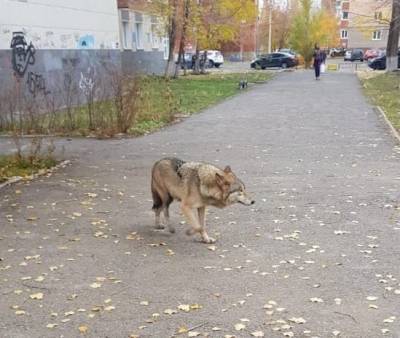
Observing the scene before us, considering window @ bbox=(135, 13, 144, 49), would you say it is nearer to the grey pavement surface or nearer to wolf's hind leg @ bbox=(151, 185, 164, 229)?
the grey pavement surface

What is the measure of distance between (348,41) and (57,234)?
97494mm

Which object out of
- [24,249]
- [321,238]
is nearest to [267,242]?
[321,238]

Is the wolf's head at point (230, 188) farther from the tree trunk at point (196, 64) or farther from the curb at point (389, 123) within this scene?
the tree trunk at point (196, 64)

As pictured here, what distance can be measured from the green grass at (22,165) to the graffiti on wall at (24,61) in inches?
298

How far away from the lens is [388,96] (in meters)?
23.9

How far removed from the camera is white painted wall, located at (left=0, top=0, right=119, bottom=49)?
17109 mm

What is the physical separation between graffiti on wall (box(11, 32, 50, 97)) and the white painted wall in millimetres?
243

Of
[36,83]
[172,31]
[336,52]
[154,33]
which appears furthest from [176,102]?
[336,52]

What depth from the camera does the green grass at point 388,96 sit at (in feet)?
56.9

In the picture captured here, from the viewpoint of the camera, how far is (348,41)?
97625mm

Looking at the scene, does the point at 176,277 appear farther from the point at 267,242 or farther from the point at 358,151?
the point at 358,151

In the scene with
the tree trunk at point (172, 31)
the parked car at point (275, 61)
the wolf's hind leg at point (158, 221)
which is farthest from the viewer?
the parked car at point (275, 61)

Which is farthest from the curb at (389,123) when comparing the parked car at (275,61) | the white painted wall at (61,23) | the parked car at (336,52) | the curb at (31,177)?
the parked car at (336,52)

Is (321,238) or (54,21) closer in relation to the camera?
(321,238)
